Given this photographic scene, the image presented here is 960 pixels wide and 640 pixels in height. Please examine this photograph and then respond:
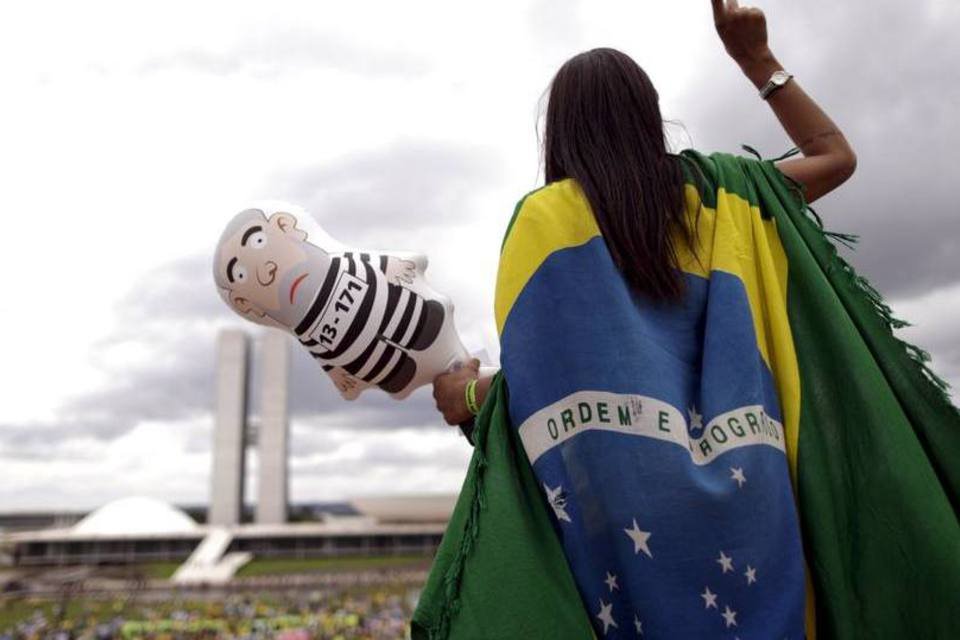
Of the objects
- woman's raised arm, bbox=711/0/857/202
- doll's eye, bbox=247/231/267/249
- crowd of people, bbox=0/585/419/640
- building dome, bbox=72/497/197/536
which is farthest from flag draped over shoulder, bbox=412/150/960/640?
building dome, bbox=72/497/197/536

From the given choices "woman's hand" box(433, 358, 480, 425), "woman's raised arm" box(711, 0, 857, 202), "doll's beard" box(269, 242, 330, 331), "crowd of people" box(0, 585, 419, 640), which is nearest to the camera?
"woman's raised arm" box(711, 0, 857, 202)

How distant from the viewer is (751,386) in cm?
104

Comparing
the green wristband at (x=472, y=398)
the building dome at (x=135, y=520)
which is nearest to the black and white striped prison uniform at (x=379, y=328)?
the green wristband at (x=472, y=398)

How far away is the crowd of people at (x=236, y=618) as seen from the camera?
15.5m

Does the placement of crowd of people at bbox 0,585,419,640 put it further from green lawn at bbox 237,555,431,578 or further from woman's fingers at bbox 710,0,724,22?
woman's fingers at bbox 710,0,724,22

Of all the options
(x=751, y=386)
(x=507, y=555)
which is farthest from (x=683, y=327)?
(x=507, y=555)

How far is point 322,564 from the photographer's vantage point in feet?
109

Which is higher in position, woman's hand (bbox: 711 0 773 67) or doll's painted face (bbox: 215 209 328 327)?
woman's hand (bbox: 711 0 773 67)

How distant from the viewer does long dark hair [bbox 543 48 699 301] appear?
1.09 metres

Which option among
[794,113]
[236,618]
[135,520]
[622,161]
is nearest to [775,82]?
[794,113]

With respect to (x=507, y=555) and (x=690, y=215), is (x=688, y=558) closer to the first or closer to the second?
(x=507, y=555)

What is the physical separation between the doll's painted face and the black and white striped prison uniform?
37 mm

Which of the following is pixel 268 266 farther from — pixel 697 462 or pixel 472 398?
pixel 697 462

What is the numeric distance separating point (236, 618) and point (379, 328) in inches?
740
